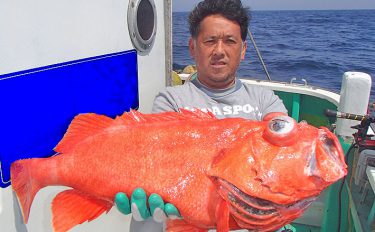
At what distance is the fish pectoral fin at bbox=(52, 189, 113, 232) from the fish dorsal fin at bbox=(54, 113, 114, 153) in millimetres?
229

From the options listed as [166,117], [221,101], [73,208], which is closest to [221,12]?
[221,101]

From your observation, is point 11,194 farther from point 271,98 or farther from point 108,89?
point 271,98

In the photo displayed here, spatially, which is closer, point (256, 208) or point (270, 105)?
point (256, 208)

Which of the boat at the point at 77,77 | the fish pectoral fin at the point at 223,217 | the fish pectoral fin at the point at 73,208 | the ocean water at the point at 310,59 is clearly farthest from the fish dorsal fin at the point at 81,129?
the ocean water at the point at 310,59

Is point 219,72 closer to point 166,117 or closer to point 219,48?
point 219,48

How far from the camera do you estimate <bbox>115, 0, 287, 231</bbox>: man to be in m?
2.17

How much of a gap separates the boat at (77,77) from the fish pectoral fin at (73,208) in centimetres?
18

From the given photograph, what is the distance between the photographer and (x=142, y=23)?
254 centimetres

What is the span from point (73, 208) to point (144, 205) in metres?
0.36

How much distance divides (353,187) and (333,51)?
17.3 meters

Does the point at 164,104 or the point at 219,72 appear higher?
the point at 219,72

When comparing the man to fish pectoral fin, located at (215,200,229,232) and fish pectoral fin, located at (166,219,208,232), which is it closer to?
fish pectoral fin, located at (166,219,208,232)

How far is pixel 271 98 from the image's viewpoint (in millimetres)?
2455

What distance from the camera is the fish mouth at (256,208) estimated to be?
133cm
